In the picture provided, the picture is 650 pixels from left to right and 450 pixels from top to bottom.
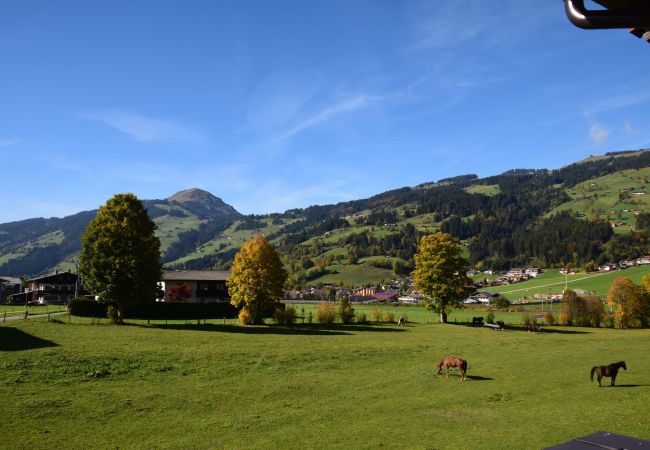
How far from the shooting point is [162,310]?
2958 inches

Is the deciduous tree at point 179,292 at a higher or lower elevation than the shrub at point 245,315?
higher

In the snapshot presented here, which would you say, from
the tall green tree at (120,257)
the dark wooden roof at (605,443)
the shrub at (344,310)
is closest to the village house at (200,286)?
the shrub at (344,310)

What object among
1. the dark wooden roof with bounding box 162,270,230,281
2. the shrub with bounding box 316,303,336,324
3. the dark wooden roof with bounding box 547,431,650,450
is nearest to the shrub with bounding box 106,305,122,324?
the shrub with bounding box 316,303,336,324

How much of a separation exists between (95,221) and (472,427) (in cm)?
5414

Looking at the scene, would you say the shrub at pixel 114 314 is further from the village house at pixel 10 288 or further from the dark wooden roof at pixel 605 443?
the village house at pixel 10 288

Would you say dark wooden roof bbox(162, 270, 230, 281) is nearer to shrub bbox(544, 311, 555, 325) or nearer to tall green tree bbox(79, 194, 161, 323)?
tall green tree bbox(79, 194, 161, 323)

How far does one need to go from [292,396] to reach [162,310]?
182ft

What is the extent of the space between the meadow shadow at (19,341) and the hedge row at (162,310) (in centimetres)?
2259

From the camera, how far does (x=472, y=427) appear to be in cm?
1980

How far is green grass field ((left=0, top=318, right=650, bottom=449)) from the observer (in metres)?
18.5

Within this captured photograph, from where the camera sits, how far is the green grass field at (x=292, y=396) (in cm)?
1850

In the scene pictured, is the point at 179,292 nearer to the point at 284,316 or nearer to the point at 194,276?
the point at 194,276

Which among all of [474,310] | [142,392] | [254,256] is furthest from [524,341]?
[474,310]

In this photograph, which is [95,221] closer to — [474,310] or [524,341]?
[524,341]
